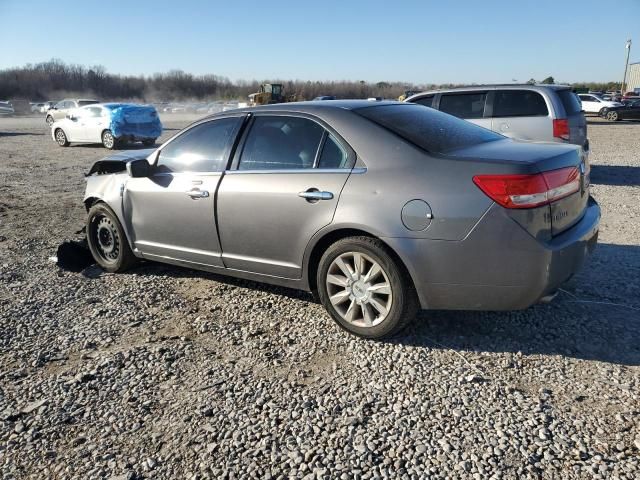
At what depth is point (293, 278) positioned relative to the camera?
382 centimetres

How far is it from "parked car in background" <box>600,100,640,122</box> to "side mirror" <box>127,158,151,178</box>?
31.5 metres

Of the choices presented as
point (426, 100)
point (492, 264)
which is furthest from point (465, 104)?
point (492, 264)

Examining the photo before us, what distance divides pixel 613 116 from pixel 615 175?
2286cm

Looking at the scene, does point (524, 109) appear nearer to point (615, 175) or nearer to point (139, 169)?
point (615, 175)

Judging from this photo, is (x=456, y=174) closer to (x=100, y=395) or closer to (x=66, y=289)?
(x=100, y=395)

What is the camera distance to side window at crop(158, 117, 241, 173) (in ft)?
13.8

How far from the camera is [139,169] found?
14.5ft

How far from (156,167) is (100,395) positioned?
2.19 m

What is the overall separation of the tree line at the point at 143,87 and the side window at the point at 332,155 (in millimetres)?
63991

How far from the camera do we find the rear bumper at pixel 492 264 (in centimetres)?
298

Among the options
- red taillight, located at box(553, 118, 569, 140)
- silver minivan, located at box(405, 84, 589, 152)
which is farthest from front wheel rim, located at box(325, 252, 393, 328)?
red taillight, located at box(553, 118, 569, 140)

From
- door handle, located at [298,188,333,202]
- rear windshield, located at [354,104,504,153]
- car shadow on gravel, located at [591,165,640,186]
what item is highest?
rear windshield, located at [354,104,504,153]

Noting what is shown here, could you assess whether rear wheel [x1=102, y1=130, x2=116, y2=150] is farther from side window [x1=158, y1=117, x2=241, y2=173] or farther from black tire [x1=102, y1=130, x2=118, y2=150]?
side window [x1=158, y1=117, x2=241, y2=173]

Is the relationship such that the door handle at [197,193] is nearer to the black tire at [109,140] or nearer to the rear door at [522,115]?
the rear door at [522,115]
